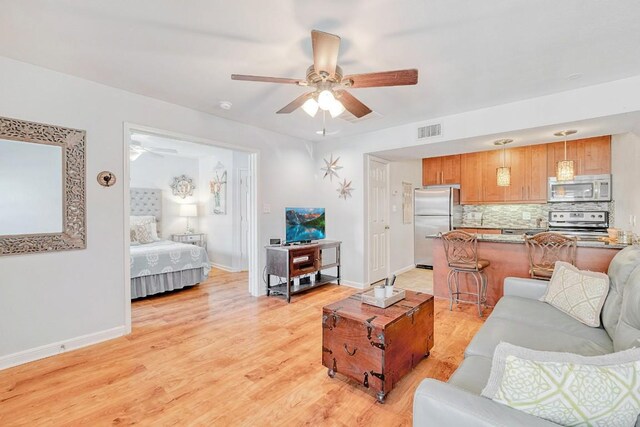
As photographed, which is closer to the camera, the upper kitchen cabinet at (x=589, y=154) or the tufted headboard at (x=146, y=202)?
the upper kitchen cabinet at (x=589, y=154)

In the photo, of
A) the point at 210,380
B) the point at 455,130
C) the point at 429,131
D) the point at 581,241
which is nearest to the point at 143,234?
the point at 210,380

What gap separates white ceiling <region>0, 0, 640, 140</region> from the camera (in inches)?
69.8

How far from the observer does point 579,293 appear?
2.09 m

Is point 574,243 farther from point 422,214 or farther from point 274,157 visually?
point 274,157

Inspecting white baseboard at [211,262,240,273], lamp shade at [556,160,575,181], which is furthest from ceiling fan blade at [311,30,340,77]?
white baseboard at [211,262,240,273]

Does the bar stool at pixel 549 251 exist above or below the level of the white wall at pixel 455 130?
below

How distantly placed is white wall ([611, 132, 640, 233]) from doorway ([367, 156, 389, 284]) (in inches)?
123

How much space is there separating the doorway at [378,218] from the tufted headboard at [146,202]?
177 inches

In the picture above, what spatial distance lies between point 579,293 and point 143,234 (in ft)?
19.1

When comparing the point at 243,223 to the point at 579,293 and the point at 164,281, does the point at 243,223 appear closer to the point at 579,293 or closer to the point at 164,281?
the point at 164,281

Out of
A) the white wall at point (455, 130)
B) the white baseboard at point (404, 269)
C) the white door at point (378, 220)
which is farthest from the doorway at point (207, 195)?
the white baseboard at point (404, 269)

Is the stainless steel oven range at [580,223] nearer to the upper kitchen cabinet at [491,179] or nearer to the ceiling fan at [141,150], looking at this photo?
the upper kitchen cabinet at [491,179]

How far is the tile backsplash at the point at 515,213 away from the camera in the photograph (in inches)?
184

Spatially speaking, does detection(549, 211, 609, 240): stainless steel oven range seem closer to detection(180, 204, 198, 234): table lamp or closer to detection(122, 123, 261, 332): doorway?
detection(122, 123, 261, 332): doorway
